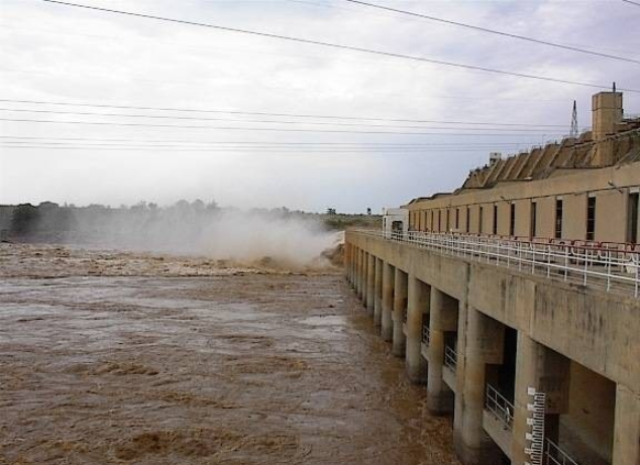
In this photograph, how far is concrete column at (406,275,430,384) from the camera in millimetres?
25125

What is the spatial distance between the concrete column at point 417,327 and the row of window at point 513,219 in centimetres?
567

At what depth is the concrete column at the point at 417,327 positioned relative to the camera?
82.4 ft

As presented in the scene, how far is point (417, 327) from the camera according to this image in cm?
2506

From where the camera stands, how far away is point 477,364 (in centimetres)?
1591

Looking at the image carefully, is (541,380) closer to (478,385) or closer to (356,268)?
(478,385)

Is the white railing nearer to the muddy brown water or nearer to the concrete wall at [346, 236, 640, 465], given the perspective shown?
the concrete wall at [346, 236, 640, 465]

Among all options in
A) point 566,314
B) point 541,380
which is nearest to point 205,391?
point 541,380

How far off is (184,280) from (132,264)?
23856 mm

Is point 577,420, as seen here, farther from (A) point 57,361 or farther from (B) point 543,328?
(A) point 57,361

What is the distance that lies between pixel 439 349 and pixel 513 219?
1106 centimetres

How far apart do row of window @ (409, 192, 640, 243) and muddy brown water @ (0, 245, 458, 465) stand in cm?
848

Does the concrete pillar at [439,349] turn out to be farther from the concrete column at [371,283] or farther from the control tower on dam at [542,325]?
the concrete column at [371,283]

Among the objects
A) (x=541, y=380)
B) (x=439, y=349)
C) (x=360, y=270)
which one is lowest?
(x=360, y=270)

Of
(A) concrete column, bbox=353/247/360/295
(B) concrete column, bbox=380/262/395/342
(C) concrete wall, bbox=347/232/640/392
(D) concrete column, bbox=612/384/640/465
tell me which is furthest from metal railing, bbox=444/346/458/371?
(A) concrete column, bbox=353/247/360/295
